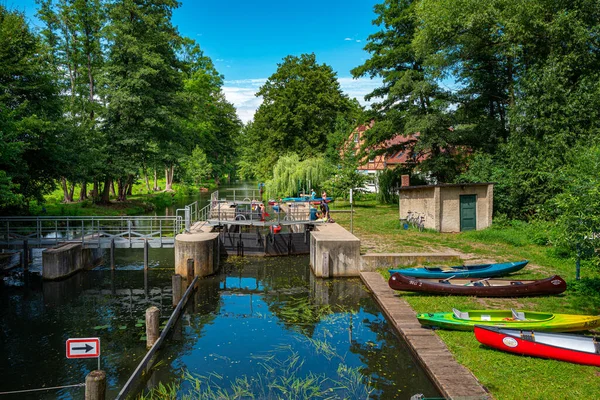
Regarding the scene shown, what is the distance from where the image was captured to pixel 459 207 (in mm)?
23484

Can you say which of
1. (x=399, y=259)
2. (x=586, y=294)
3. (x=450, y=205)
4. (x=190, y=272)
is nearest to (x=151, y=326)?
(x=190, y=272)

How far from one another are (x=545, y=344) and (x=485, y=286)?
14.1 feet

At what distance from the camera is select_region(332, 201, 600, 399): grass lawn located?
8.28m

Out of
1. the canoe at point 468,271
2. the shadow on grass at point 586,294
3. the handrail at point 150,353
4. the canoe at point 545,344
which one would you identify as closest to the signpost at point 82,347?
the handrail at point 150,353

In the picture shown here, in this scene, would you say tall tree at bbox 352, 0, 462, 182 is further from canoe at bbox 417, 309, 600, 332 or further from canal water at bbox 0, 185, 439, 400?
canoe at bbox 417, 309, 600, 332

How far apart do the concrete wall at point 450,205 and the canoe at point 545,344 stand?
1387 centimetres

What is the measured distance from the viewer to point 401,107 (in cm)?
3462

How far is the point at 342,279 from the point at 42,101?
19663mm

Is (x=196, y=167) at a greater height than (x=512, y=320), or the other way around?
(x=196, y=167)

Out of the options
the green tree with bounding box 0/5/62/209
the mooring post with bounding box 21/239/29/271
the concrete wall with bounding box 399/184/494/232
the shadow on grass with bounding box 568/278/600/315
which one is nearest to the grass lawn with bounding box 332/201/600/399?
the shadow on grass with bounding box 568/278/600/315

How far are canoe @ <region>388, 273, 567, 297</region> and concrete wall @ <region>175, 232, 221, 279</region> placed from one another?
27.5ft

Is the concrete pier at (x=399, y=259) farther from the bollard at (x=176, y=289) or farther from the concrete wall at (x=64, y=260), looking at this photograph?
the concrete wall at (x=64, y=260)

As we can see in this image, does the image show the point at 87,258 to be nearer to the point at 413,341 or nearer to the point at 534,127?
the point at 413,341

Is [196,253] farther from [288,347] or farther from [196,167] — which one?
[196,167]
